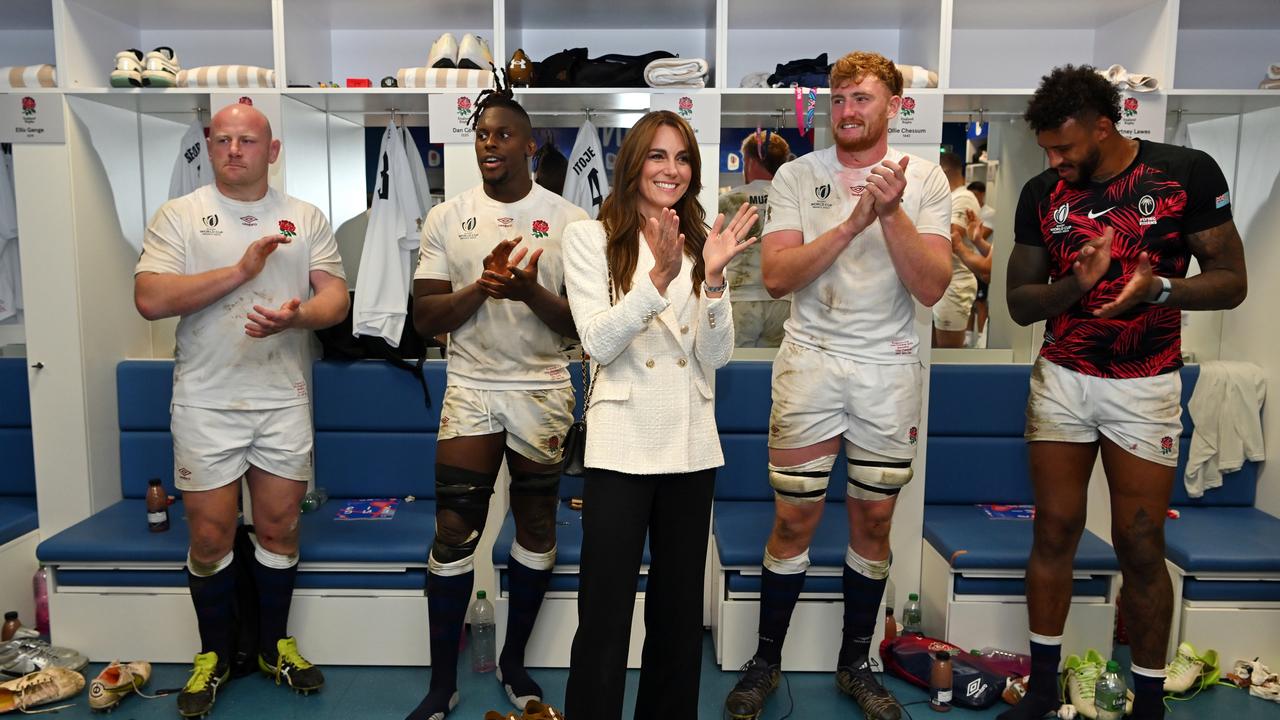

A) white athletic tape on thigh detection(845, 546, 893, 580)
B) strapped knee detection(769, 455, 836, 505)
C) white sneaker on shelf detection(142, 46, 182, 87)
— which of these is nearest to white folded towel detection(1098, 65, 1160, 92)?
strapped knee detection(769, 455, 836, 505)

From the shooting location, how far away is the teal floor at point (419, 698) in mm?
3018

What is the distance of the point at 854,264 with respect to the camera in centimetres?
280

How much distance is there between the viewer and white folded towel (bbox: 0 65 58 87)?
11.8ft

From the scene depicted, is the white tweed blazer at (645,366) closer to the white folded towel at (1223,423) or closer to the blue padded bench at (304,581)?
the blue padded bench at (304,581)

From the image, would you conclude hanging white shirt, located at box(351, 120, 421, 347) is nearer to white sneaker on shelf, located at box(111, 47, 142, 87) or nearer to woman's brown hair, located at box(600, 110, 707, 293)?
white sneaker on shelf, located at box(111, 47, 142, 87)

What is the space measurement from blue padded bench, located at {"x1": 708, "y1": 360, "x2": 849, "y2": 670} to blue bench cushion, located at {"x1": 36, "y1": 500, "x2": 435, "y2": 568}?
1.09 meters

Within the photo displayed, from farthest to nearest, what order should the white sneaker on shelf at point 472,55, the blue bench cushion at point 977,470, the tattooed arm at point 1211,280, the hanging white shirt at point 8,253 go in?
the hanging white shirt at point 8,253 → the blue bench cushion at point 977,470 → the white sneaker on shelf at point 472,55 → the tattooed arm at point 1211,280

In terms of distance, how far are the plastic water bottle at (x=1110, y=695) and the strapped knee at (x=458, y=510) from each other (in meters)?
2.01

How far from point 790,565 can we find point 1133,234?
1.41 m

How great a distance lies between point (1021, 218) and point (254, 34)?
11.1ft

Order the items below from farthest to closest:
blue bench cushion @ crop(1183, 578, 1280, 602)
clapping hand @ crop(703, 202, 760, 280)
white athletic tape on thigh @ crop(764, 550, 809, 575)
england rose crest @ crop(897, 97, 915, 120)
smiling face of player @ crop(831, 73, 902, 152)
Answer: england rose crest @ crop(897, 97, 915, 120)
blue bench cushion @ crop(1183, 578, 1280, 602)
white athletic tape on thigh @ crop(764, 550, 809, 575)
smiling face of player @ crop(831, 73, 902, 152)
clapping hand @ crop(703, 202, 760, 280)

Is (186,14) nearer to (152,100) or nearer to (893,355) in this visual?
(152,100)

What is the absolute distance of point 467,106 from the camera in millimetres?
3510

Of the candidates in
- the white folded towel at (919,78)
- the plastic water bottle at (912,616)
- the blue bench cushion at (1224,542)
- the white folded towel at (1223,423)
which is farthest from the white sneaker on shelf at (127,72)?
the white folded towel at (1223,423)
